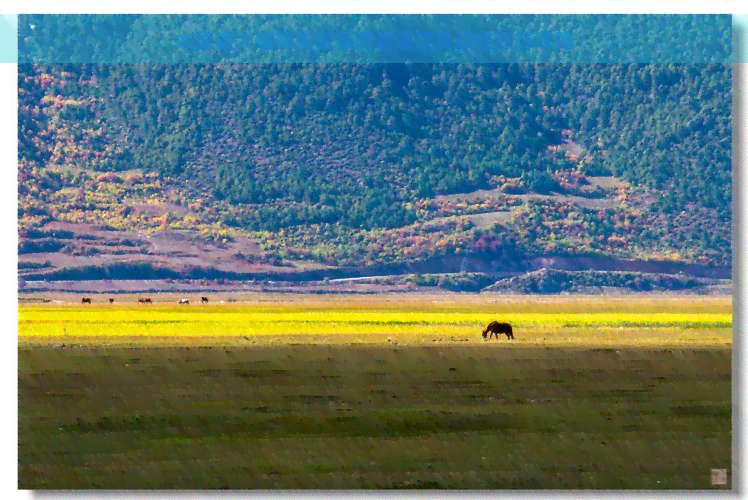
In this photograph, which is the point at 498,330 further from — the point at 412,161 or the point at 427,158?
the point at 427,158

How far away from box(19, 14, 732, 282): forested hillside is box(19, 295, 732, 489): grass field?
3.87m

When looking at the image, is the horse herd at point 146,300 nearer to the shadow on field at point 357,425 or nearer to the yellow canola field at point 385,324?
the yellow canola field at point 385,324

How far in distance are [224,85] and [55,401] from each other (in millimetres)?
11148

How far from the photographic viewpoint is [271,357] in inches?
643

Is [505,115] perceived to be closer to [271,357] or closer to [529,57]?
[271,357]

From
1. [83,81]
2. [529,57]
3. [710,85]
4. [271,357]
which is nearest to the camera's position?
[529,57]

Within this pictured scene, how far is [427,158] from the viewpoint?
89.2ft

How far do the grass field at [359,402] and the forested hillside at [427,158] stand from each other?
12.7ft

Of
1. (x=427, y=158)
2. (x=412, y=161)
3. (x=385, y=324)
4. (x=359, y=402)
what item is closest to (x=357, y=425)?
(x=359, y=402)

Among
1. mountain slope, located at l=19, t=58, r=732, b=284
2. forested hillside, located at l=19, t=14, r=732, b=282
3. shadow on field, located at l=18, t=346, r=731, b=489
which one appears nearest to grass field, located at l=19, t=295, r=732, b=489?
shadow on field, located at l=18, t=346, r=731, b=489

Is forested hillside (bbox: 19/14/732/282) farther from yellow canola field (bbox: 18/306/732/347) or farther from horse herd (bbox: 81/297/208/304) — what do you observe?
yellow canola field (bbox: 18/306/732/347)

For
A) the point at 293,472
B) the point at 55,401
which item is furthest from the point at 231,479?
the point at 55,401

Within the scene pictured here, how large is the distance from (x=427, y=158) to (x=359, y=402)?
14991 mm

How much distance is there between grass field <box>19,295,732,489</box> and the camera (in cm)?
947
